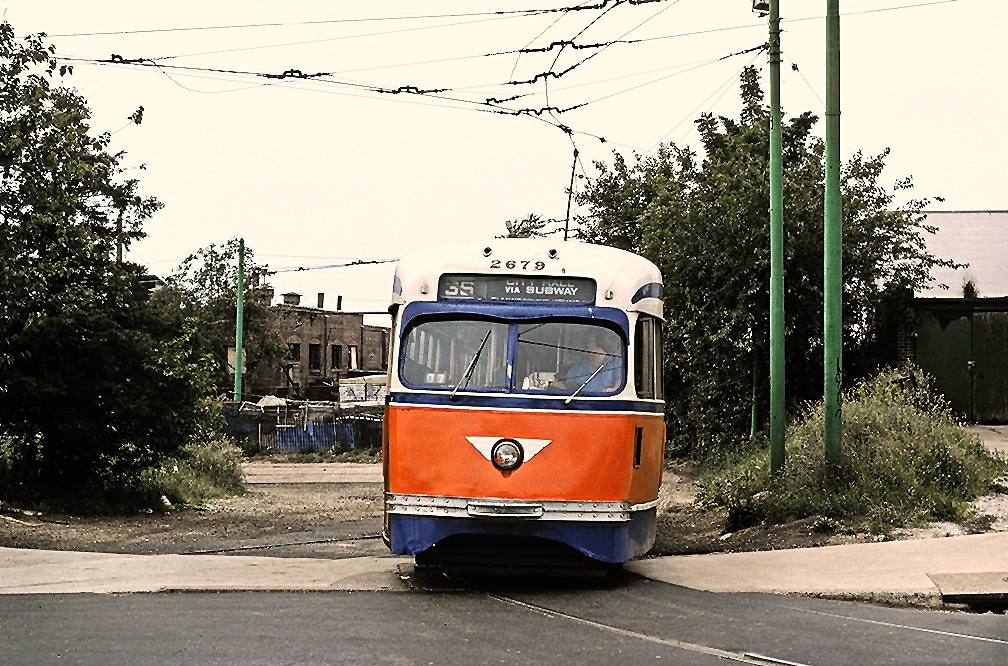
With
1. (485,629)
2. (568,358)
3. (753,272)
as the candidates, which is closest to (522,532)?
(568,358)

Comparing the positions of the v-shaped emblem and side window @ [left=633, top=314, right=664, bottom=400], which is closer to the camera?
the v-shaped emblem

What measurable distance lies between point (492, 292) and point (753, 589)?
3502 mm

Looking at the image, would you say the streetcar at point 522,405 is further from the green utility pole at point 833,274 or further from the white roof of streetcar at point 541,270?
the green utility pole at point 833,274

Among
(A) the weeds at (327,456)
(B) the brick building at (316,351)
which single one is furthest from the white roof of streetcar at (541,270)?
(B) the brick building at (316,351)

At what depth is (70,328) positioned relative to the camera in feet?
69.3

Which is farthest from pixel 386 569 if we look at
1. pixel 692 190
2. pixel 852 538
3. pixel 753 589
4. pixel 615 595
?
pixel 692 190

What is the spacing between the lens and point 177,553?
51.8ft

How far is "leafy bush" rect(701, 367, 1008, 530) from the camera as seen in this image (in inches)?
609

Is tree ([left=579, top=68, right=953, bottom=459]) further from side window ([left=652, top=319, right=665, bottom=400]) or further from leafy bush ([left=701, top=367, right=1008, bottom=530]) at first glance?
Result: side window ([left=652, top=319, right=665, bottom=400])

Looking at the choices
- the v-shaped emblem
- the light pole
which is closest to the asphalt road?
the v-shaped emblem

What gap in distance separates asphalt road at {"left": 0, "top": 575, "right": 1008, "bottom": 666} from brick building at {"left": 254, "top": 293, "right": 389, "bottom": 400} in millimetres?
61388

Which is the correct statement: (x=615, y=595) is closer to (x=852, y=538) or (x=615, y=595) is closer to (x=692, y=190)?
(x=852, y=538)

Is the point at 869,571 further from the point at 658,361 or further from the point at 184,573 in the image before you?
the point at 184,573

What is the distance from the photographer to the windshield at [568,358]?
1193 centimetres
